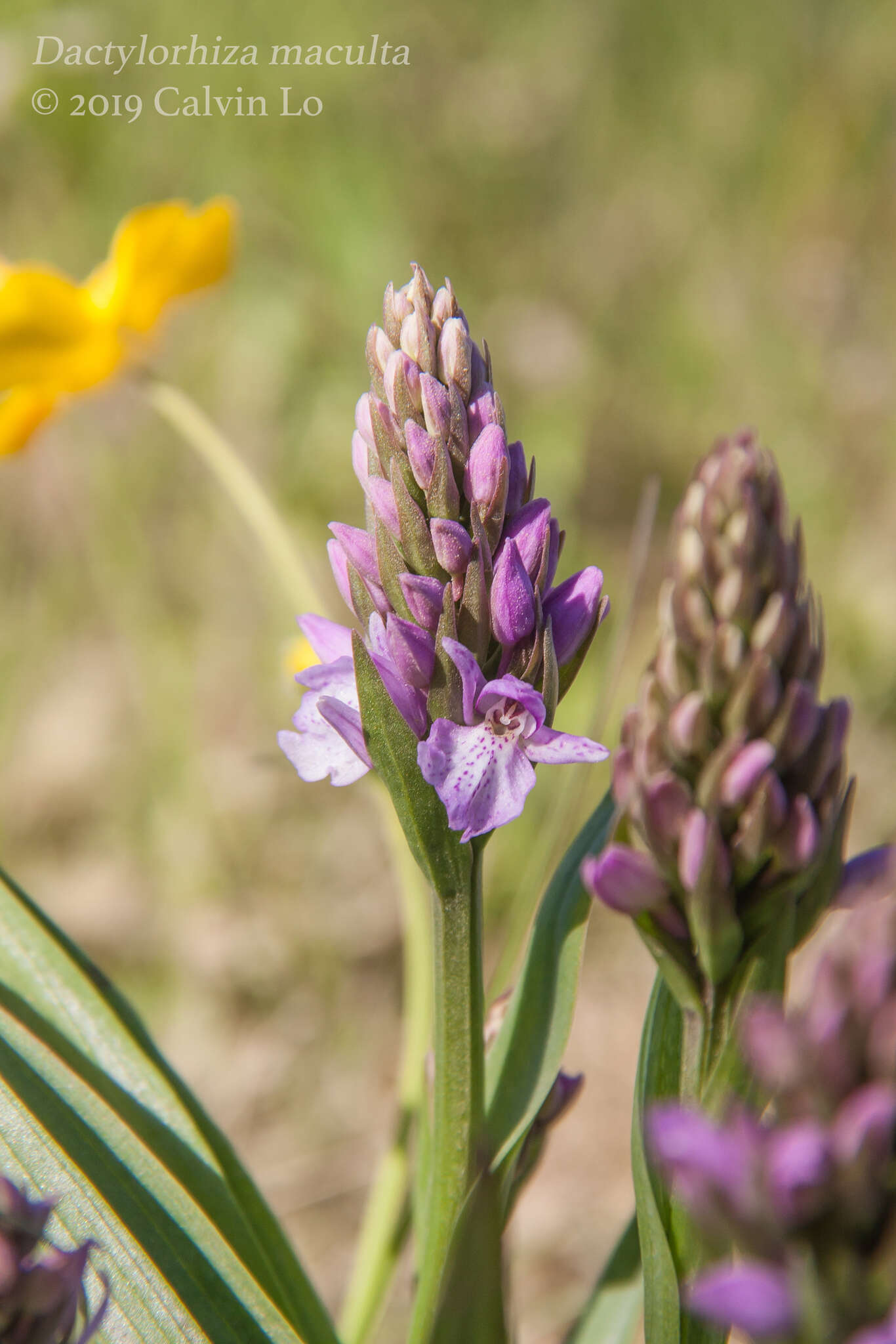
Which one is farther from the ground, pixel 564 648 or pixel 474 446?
pixel 474 446

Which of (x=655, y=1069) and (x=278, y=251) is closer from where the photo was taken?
(x=655, y=1069)

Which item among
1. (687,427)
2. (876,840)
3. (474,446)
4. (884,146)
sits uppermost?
(884,146)

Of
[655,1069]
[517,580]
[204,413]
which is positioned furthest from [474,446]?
[204,413]

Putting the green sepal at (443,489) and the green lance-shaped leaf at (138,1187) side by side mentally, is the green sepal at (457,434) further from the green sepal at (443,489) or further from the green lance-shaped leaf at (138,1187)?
the green lance-shaped leaf at (138,1187)

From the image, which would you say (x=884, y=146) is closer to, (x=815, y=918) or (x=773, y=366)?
(x=773, y=366)

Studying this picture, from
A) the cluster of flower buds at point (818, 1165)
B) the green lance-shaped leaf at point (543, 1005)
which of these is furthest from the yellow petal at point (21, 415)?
the cluster of flower buds at point (818, 1165)

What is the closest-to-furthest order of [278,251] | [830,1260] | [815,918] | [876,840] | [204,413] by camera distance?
[830,1260], [815,918], [876,840], [204,413], [278,251]

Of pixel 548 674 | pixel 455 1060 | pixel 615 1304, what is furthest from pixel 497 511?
pixel 615 1304
